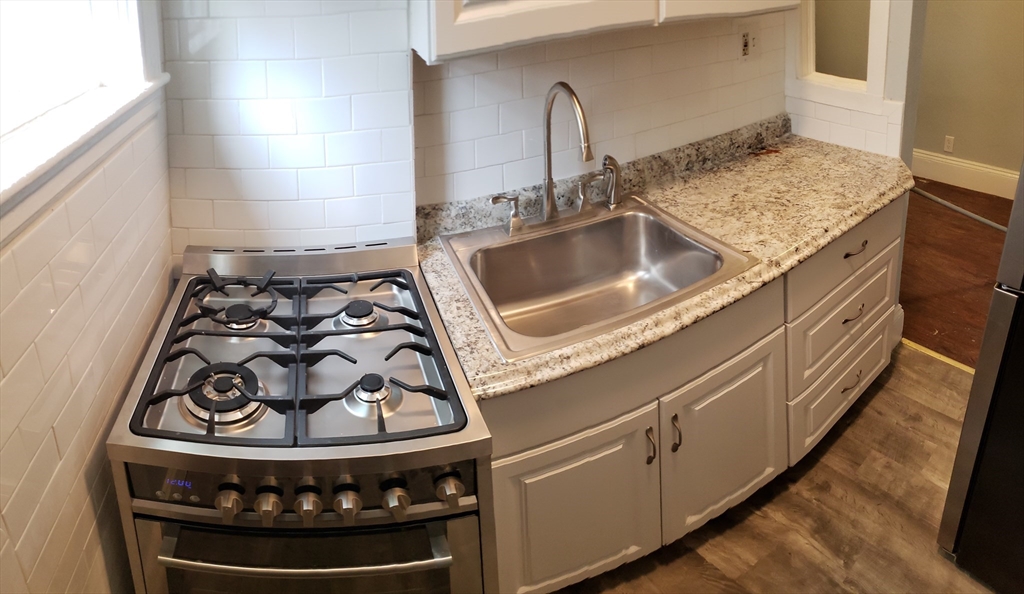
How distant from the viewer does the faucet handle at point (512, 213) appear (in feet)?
7.50

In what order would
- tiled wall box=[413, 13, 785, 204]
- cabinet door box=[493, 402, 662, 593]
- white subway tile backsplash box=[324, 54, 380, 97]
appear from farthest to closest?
tiled wall box=[413, 13, 785, 204] < white subway tile backsplash box=[324, 54, 380, 97] < cabinet door box=[493, 402, 662, 593]

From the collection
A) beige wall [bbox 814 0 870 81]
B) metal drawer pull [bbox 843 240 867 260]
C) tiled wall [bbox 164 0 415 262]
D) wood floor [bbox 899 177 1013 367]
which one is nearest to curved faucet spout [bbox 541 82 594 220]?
tiled wall [bbox 164 0 415 262]

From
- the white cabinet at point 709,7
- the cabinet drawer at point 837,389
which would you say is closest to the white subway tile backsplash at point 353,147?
the white cabinet at point 709,7

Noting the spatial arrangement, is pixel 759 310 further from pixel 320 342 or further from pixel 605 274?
pixel 320 342

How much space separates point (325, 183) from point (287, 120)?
6.8 inches

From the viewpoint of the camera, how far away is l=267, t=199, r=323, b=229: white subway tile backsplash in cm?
206

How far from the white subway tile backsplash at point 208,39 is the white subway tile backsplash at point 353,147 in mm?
290

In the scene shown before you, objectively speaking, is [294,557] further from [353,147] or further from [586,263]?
[586,263]

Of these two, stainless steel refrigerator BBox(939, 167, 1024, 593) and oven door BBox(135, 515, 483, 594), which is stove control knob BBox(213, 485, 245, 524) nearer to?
oven door BBox(135, 515, 483, 594)

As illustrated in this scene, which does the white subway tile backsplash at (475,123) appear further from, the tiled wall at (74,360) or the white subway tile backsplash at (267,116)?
the tiled wall at (74,360)

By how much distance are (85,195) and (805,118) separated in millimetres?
2394

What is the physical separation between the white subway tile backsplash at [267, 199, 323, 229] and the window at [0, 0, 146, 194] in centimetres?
43

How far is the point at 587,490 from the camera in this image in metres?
1.96

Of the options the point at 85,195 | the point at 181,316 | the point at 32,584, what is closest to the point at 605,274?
the point at 181,316
